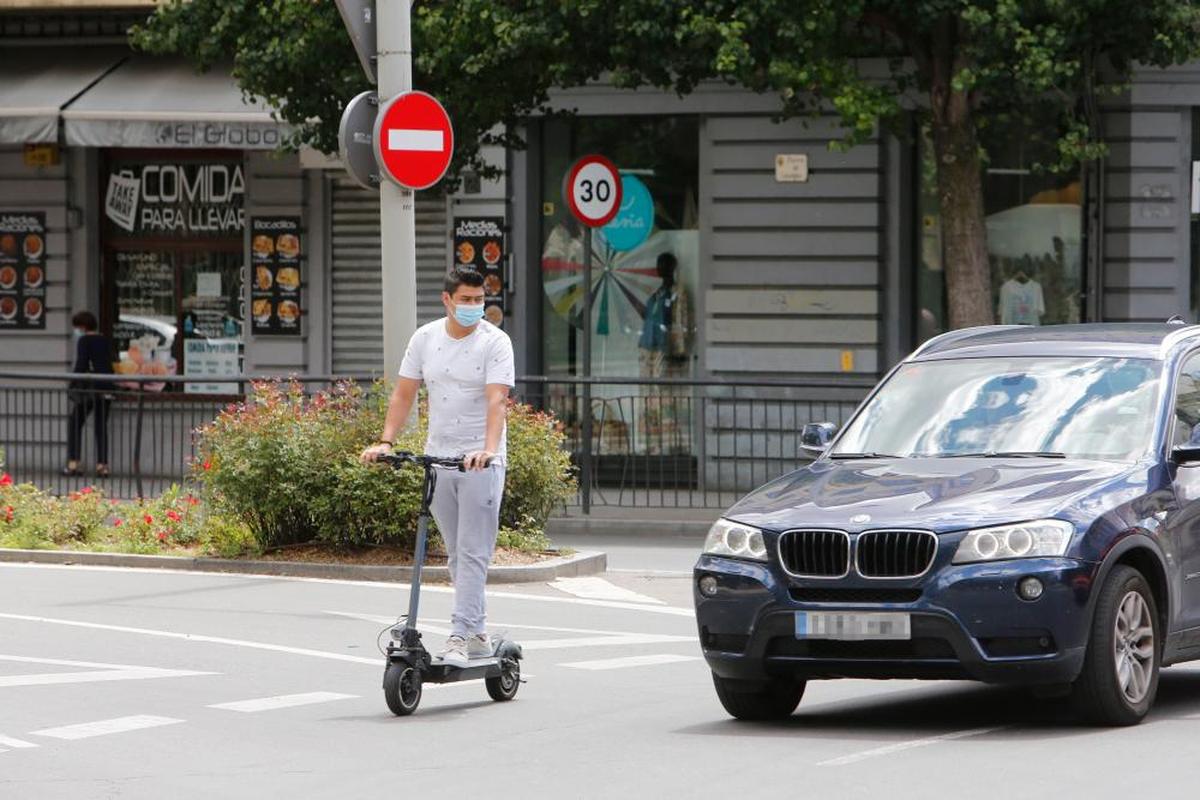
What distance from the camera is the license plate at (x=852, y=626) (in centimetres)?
856

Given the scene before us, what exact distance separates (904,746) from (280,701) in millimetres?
2922

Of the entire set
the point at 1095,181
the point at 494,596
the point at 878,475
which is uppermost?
the point at 1095,181

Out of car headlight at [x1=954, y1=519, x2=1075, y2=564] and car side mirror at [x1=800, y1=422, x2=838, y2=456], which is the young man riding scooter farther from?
car headlight at [x1=954, y1=519, x2=1075, y2=564]

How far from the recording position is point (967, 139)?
20.0m

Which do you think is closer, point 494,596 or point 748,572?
point 748,572

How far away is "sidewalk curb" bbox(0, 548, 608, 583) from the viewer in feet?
50.1

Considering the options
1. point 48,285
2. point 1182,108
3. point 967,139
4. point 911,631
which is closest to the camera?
point 911,631

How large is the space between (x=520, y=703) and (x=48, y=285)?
17552mm

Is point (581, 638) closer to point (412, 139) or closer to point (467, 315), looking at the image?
point (467, 315)

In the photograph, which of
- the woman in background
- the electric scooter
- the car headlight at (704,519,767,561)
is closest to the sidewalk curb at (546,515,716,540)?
the woman in background

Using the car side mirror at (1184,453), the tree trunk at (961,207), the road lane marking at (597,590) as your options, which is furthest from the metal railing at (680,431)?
the car side mirror at (1184,453)

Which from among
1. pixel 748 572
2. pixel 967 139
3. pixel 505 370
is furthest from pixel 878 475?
pixel 967 139

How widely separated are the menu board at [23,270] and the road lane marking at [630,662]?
16163mm

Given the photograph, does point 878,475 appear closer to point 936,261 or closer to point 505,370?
point 505,370
